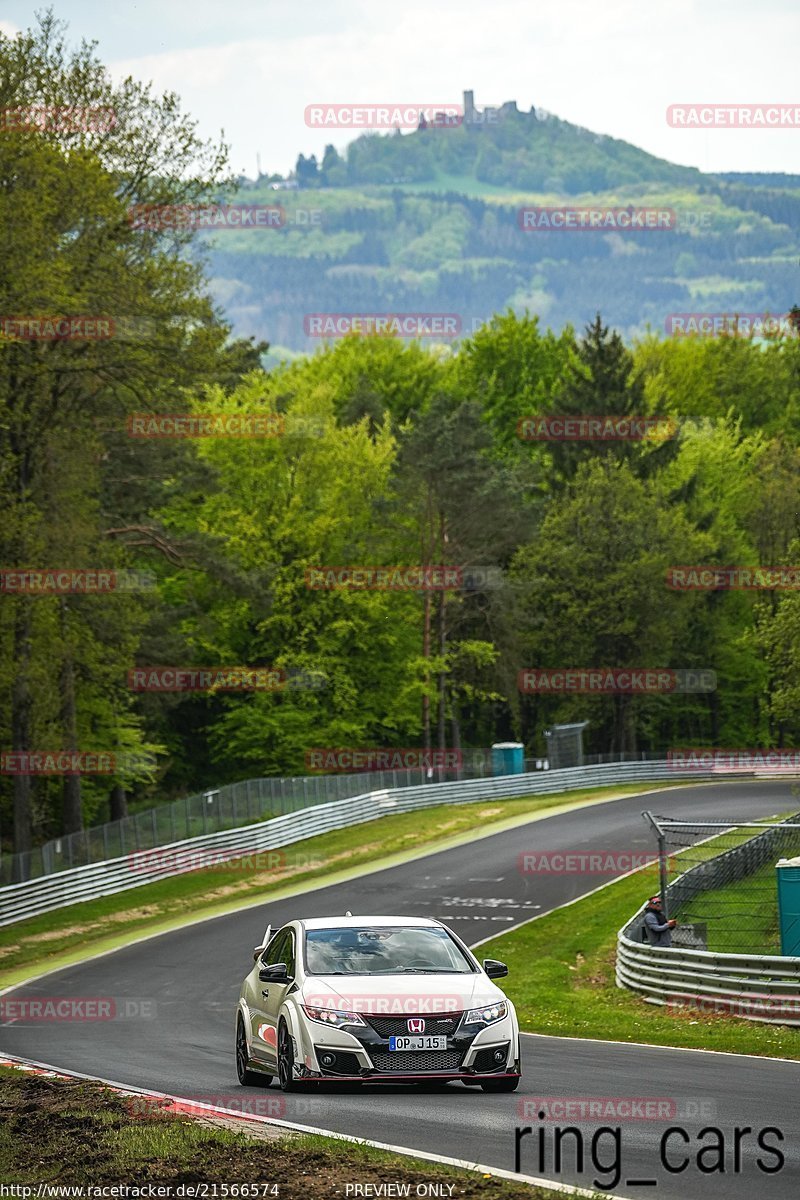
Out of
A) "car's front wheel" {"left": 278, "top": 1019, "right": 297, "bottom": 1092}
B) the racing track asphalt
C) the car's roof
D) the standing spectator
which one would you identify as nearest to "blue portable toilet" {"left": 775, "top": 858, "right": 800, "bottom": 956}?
the racing track asphalt

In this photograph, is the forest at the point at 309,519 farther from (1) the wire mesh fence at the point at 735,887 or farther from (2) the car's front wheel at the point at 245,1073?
(2) the car's front wheel at the point at 245,1073

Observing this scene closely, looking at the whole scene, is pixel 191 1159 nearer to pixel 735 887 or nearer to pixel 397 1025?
pixel 397 1025

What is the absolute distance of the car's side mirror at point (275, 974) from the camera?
13208 mm

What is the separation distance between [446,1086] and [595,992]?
12.7 metres

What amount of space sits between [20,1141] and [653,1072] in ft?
20.0

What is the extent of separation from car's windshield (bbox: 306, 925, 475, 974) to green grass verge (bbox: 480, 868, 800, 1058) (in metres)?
4.43

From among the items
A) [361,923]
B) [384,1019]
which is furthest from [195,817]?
[384,1019]

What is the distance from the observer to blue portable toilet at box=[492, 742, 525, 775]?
61562 mm

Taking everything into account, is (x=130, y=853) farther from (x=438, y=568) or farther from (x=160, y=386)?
(x=438, y=568)

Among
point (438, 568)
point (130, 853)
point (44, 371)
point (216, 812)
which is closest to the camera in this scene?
point (44, 371)

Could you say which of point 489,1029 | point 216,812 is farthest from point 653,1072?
point 216,812

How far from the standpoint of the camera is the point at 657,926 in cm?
2350

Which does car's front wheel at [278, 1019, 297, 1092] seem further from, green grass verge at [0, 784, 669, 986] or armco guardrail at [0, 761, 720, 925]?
armco guardrail at [0, 761, 720, 925]

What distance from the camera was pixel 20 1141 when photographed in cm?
1034
